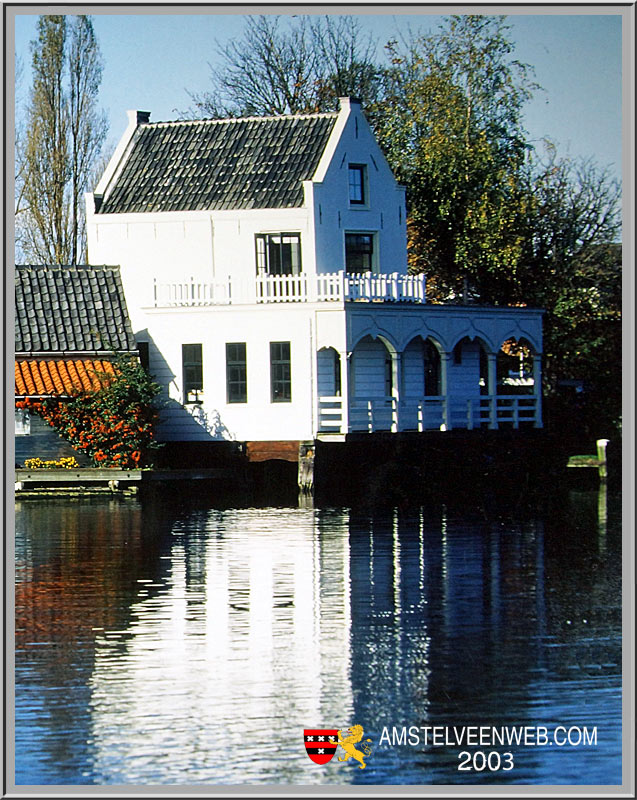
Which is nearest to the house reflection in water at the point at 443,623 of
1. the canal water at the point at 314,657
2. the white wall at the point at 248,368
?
the canal water at the point at 314,657

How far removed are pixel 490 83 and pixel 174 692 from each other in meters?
32.5

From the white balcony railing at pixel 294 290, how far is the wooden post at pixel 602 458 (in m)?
6.02

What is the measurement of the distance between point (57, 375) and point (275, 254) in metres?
6.89

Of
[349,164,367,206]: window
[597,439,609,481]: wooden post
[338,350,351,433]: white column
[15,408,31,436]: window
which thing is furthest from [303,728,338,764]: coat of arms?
[349,164,367,206]: window

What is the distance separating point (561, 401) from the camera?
43.5 metres

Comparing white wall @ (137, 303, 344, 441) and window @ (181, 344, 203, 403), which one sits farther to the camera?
window @ (181, 344, 203, 403)

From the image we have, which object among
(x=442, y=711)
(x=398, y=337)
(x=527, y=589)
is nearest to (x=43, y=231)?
(x=398, y=337)

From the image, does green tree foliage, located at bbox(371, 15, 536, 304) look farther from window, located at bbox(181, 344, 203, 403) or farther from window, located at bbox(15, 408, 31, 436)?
window, located at bbox(15, 408, 31, 436)

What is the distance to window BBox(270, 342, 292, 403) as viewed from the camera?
1491 inches

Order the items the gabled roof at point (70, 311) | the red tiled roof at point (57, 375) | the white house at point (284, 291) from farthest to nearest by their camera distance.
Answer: the gabled roof at point (70, 311) < the white house at point (284, 291) < the red tiled roof at point (57, 375)

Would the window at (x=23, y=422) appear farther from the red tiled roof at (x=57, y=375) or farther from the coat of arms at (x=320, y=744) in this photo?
the coat of arms at (x=320, y=744)

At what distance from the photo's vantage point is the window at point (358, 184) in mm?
40438

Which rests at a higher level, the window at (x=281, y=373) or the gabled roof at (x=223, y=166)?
the gabled roof at (x=223, y=166)

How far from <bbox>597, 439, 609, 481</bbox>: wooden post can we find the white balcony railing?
6017mm
